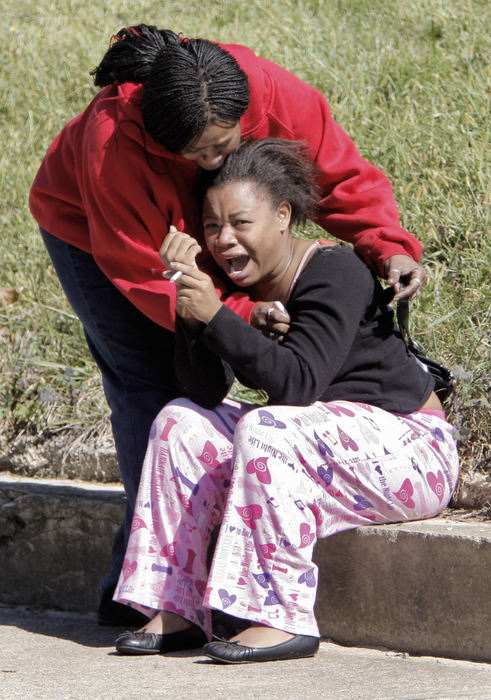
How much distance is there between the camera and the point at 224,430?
289 cm

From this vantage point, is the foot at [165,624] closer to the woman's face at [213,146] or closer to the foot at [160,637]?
the foot at [160,637]

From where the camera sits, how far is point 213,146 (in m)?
2.73

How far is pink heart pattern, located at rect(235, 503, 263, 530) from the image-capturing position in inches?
103

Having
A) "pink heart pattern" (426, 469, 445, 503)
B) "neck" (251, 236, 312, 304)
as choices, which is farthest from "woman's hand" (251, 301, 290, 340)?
"pink heart pattern" (426, 469, 445, 503)

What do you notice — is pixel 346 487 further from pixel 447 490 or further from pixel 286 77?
pixel 286 77

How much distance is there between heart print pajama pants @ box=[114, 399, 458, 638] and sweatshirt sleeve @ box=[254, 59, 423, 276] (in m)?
0.50

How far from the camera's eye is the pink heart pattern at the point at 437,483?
9.46 feet

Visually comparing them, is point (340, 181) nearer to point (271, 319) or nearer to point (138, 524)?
point (271, 319)

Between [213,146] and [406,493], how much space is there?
106cm

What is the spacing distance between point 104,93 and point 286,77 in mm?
524

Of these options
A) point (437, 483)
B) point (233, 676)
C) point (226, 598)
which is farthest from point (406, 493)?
point (233, 676)

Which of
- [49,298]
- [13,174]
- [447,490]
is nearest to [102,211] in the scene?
[447,490]

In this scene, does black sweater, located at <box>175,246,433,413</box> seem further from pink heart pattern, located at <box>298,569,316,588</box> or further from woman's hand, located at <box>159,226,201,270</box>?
pink heart pattern, located at <box>298,569,316,588</box>

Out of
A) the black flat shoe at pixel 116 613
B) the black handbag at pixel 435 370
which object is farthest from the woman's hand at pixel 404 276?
the black flat shoe at pixel 116 613
